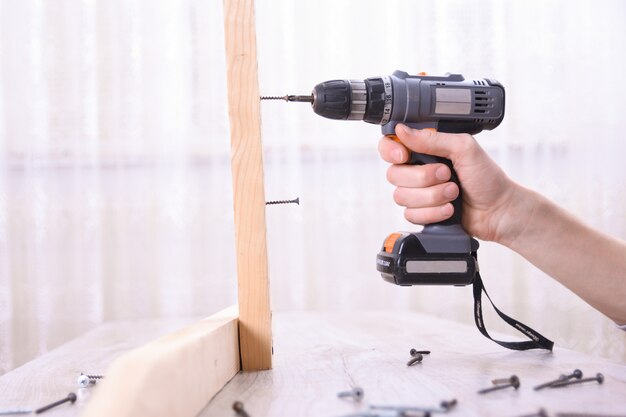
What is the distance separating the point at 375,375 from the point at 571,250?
422 mm

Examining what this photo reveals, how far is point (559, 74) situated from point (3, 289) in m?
1.76

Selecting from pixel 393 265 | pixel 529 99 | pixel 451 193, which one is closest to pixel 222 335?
pixel 393 265

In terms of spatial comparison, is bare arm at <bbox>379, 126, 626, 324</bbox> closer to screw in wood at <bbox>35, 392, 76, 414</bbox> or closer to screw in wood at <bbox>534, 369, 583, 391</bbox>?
screw in wood at <bbox>534, 369, 583, 391</bbox>

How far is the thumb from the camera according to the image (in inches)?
34.4

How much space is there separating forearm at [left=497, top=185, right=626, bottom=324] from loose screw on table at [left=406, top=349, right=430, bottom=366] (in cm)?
28

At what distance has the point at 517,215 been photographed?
0.93 meters

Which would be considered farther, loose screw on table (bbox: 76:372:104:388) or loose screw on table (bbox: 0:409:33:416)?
loose screw on table (bbox: 76:372:104:388)

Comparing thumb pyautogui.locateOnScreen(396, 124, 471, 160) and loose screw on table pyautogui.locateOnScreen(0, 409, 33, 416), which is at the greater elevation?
thumb pyautogui.locateOnScreen(396, 124, 471, 160)

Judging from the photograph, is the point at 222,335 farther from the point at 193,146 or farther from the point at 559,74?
the point at 559,74

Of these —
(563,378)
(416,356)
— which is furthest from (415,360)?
(563,378)

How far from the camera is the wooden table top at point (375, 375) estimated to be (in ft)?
1.79

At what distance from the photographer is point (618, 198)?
69.9 inches

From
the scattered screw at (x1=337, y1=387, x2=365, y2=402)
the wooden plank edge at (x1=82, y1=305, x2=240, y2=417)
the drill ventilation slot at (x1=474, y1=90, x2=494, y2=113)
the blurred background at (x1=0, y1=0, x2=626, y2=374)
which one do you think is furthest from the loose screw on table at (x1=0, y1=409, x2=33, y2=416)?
the blurred background at (x1=0, y1=0, x2=626, y2=374)

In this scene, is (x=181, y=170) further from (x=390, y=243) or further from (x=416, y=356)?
(x=416, y=356)
